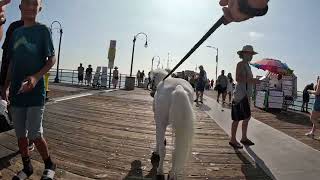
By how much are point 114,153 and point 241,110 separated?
9.38ft

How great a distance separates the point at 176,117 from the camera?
181 inches

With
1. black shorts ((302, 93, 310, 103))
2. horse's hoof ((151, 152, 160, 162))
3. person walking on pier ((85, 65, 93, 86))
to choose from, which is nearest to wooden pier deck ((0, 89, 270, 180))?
horse's hoof ((151, 152, 160, 162))

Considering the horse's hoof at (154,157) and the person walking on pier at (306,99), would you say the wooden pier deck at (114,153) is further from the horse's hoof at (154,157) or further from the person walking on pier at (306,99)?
the person walking on pier at (306,99)

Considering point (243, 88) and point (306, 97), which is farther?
point (306, 97)

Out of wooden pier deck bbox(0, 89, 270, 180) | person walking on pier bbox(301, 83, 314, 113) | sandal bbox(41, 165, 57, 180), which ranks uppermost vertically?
person walking on pier bbox(301, 83, 314, 113)

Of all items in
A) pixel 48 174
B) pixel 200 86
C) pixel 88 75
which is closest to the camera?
pixel 48 174

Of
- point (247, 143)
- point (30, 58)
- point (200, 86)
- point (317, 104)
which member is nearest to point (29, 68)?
point (30, 58)

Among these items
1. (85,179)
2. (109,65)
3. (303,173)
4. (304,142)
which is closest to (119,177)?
(85,179)

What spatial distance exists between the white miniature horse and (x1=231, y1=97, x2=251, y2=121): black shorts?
272 centimetres

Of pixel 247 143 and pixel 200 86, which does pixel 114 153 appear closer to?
pixel 247 143

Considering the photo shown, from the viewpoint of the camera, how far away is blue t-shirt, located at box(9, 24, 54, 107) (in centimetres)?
413

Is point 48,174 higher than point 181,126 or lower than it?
lower

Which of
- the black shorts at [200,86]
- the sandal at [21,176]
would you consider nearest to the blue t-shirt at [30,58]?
the sandal at [21,176]

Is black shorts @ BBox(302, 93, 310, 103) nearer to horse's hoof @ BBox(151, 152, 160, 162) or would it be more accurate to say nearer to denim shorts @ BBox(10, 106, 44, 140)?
horse's hoof @ BBox(151, 152, 160, 162)
